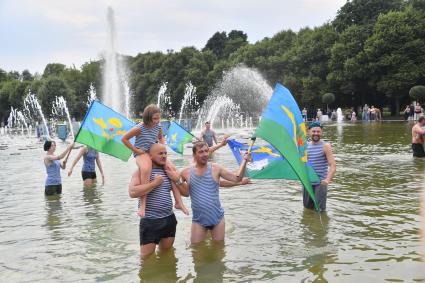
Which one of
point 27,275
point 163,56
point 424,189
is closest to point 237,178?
point 27,275

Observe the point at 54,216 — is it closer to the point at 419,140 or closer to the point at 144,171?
the point at 144,171

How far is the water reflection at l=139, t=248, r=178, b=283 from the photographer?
652 centimetres

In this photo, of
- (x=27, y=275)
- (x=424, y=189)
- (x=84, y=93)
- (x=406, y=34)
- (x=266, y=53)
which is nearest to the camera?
(x=27, y=275)

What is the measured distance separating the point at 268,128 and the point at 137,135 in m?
1.90

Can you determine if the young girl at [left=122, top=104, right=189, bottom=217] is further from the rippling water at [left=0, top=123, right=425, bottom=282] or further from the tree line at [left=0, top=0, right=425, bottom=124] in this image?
the tree line at [left=0, top=0, right=425, bottom=124]

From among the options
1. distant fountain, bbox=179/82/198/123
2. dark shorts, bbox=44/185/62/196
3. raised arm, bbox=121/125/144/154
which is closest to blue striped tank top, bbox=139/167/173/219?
raised arm, bbox=121/125/144/154

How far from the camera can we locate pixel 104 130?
10203mm

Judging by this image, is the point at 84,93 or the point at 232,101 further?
the point at 84,93

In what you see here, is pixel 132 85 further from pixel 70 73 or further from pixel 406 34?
pixel 406 34

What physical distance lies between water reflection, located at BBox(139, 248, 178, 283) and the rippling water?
0.5 inches

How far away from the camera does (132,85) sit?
3807 inches

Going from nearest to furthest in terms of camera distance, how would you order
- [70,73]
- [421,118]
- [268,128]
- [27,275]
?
[27,275] → [268,128] → [421,118] → [70,73]

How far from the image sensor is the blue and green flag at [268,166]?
8664 millimetres

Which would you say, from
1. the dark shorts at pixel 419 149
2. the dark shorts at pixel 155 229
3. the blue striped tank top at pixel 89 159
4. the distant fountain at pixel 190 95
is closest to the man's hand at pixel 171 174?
the dark shorts at pixel 155 229
